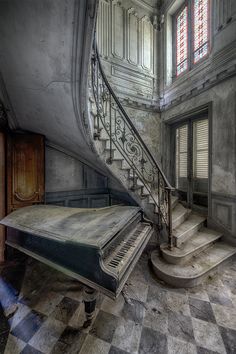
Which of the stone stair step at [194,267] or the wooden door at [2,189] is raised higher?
the wooden door at [2,189]

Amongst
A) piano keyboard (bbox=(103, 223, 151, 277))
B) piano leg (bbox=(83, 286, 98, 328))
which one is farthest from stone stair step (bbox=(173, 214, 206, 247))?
piano leg (bbox=(83, 286, 98, 328))

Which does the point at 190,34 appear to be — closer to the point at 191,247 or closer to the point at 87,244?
the point at 191,247

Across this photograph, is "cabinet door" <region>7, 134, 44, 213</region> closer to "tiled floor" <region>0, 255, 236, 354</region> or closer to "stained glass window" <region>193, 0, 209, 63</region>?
"tiled floor" <region>0, 255, 236, 354</region>

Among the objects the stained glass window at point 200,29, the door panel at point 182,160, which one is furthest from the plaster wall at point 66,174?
the stained glass window at point 200,29

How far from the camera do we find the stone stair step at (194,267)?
84.6 inches

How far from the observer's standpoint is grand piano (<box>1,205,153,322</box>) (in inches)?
47.6

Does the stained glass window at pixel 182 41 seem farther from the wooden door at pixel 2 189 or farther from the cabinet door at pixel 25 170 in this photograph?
the wooden door at pixel 2 189

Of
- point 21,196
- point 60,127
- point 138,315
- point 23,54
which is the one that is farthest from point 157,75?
point 138,315

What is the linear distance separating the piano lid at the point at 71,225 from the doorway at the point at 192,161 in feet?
7.23

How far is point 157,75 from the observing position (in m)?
4.72

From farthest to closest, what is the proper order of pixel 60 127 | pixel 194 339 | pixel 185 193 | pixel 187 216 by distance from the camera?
pixel 185 193
pixel 187 216
pixel 60 127
pixel 194 339

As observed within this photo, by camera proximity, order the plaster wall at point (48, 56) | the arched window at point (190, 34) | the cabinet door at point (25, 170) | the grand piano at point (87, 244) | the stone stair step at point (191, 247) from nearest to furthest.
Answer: the plaster wall at point (48, 56)
the grand piano at point (87, 244)
the stone stair step at point (191, 247)
the cabinet door at point (25, 170)
the arched window at point (190, 34)

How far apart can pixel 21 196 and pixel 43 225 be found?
1.56 meters

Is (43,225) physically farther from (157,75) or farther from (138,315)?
(157,75)
